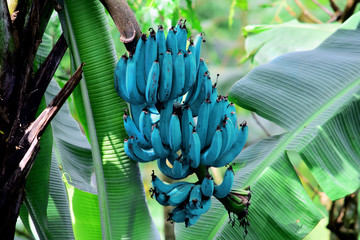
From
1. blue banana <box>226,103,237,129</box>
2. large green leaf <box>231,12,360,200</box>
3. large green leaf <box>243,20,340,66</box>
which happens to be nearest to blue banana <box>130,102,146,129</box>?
blue banana <box>226,103,237,129</box>

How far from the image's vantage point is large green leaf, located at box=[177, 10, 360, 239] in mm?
1453

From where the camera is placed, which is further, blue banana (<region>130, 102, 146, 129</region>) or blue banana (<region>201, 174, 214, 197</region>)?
blue banana (<region>130, 102, 146, 129</region>)

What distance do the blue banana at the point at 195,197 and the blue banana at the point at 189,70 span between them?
253 mm

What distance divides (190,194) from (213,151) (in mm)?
121

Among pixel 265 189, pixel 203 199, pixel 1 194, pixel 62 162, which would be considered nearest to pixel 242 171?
pixel 265 189

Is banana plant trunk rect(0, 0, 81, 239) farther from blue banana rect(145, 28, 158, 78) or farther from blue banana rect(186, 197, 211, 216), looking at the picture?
blue banana rect(186, 197, 211, 216)

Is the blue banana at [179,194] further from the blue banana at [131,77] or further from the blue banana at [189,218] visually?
the blue banana at [131,77]

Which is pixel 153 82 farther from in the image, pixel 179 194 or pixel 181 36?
pixel 179 194

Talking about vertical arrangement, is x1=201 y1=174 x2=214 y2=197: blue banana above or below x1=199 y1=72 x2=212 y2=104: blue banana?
below

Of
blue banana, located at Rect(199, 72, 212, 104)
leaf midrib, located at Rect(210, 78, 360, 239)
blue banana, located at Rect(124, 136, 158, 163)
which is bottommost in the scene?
leaf midrib, located at Rect(210, 78, 360, 239)

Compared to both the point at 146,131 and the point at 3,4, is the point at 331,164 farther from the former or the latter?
the point at 3,4

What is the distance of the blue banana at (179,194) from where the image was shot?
1.13 metres

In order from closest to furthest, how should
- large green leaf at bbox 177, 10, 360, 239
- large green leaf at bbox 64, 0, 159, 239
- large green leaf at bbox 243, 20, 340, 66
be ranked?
large green leaf at bbox 64, 0, 159, 239 < large green leaf at bbox 177, 10, 360, 239 < large green leaf at bbox 243, 20, 340, 66

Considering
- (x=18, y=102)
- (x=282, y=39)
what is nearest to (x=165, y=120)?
(x=18, y=102)
